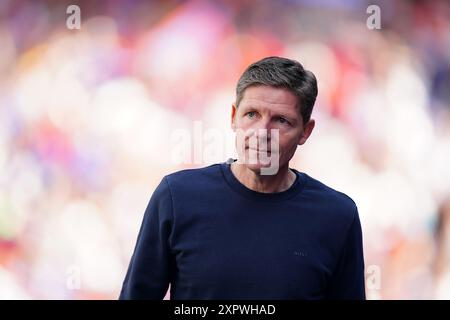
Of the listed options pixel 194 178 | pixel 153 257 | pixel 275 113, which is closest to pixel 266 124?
pixel 275 113

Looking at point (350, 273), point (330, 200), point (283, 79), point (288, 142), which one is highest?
point (283, 79)

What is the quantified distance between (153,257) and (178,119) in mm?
1674

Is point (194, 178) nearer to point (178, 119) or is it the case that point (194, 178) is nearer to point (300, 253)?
point (300, 253)

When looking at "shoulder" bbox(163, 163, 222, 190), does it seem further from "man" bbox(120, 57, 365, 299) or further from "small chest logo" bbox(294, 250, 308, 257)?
"small chest logo" bbox(294, 250, 308, 257)

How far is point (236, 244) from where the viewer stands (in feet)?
3.43

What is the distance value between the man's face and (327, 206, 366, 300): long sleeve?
196mm

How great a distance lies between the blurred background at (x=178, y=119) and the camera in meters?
2.67

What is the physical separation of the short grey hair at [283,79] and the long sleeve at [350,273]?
25cm

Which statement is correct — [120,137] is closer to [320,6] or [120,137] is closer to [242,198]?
[320,6]

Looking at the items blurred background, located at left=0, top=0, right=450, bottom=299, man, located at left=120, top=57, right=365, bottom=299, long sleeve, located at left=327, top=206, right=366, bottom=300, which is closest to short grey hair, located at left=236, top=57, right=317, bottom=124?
man, located at left=120, top=57, right=365, bottom=299

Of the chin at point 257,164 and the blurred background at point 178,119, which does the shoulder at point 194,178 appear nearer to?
the chin at point 257,164

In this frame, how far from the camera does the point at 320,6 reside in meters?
2.72

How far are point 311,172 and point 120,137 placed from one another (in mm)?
873


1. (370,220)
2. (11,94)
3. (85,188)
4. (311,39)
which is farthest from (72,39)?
(370,220)
